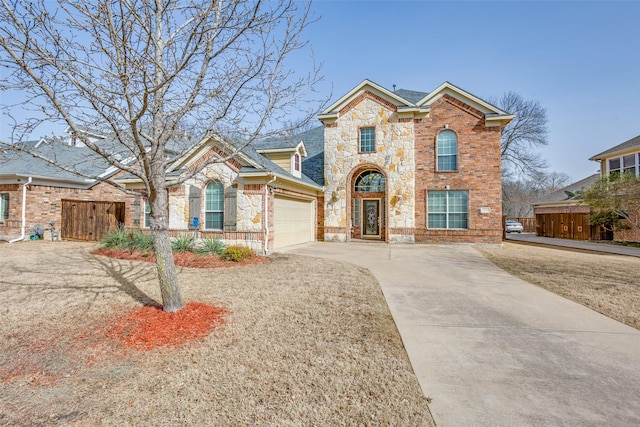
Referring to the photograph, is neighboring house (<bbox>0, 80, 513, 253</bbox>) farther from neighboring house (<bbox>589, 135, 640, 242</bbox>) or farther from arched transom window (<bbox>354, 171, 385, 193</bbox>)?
neighboring house (<bbox>589, 135, 640, 242</bbox>)

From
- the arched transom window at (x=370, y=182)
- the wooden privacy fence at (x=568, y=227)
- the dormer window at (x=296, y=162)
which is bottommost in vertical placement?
the wooden privacy fence at (x=568, y=227)

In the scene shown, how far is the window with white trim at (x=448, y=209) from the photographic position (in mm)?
15422

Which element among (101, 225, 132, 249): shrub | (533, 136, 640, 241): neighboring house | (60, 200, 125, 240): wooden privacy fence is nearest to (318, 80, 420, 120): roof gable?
(101, 225, 132, 249): shrub

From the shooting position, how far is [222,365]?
3.51m

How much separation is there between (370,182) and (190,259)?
10.8 metres

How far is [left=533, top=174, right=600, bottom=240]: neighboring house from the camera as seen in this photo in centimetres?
1997

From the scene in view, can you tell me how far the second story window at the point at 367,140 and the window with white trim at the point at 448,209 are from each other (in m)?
3.84

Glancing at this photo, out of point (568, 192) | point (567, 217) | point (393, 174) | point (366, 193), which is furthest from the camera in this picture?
point (568, 192)

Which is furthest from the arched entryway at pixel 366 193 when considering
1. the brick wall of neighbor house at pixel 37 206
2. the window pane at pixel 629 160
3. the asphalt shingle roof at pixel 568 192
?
the window pane at pixel 629 160

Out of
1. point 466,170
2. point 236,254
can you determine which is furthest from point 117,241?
point 466,170

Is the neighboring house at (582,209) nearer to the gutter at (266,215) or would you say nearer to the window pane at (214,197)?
the gutter at (266,215)

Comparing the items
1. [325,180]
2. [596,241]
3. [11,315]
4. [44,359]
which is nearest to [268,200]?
[325,180]

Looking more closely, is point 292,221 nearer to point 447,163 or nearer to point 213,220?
point 213,220

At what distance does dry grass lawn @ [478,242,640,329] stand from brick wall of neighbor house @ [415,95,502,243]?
2975mm
